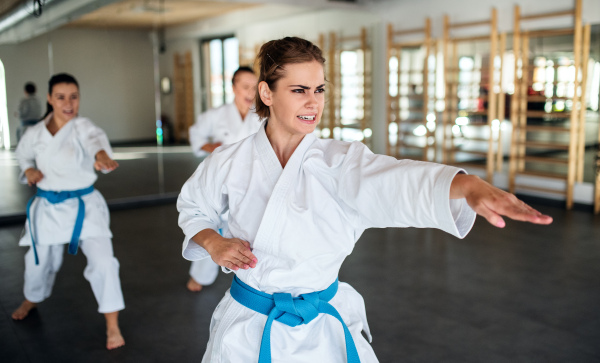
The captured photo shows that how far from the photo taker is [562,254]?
4.00m

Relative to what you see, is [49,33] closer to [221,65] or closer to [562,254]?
[221,65]

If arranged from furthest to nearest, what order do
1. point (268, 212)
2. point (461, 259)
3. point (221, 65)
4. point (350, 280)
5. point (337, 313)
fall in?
point (221, 65) < point (461, 259) < point (350, 280) < point (337, 313) < point (268, 212)

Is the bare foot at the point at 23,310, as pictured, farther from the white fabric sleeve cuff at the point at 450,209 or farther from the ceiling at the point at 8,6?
the ceiling at the point at 8,6

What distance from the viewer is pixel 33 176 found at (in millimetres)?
2662

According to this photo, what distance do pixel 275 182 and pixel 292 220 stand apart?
0.12 meters

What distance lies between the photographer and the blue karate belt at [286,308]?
131 cm

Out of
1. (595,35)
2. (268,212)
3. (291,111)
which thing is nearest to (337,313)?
(268,212)

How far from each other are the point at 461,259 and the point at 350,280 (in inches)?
37.6

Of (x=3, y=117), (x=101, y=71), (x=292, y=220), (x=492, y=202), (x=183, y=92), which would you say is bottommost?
(x=292, y=220)

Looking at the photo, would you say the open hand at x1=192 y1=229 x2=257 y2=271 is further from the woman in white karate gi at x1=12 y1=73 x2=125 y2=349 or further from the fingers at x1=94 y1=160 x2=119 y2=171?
the woman in white karate gi at x1=12 y1=73 x2=125 y2=349

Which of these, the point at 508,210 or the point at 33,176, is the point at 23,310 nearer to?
the point at 33,176

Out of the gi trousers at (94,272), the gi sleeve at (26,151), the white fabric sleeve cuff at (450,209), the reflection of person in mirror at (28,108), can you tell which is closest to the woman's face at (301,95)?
the white fabric sleeve cuff at (450,209)

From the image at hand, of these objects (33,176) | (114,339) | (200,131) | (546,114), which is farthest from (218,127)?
(546,114)

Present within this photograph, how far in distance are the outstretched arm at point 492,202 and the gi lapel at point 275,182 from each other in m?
0.42
